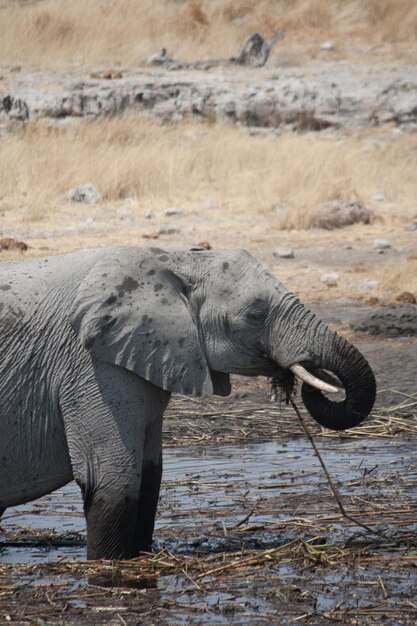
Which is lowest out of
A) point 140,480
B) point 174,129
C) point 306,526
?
point 174,129

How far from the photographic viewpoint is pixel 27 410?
19.1 feet

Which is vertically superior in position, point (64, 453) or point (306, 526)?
point (64, 453)

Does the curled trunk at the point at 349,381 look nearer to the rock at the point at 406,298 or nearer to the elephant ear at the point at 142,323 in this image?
the elephant ear at the point at 142,323

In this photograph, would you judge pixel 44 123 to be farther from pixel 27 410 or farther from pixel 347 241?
pixel 27 410

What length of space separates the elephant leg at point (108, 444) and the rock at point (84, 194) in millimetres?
11843

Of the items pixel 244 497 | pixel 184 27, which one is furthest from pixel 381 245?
pixel 184 27

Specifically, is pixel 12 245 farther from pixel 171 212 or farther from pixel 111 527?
pixel 111 527

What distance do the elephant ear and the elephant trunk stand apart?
39 cm

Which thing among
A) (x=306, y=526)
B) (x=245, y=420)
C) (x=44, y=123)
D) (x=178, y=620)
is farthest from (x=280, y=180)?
(x=178, y=620)

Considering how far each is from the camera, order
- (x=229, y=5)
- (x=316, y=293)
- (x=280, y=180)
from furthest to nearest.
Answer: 1. (x=229, y=5)
2. (x=280, y=180)
3. (x=316, y=293)

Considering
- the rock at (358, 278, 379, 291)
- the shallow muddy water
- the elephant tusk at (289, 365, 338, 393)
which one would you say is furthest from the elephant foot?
the rock at (358, 278, 379, 291)

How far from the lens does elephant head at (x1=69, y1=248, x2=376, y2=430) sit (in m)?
5.71

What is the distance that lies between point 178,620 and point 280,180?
13.1 metres

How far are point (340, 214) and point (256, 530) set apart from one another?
9786 mm
